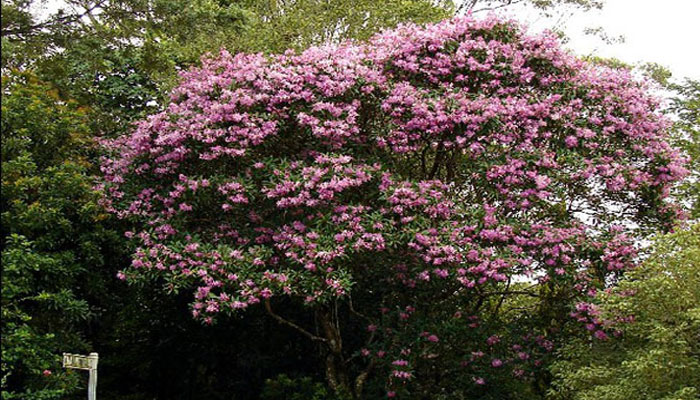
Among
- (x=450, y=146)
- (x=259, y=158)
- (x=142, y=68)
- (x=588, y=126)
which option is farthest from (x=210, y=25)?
(x=588, y=126)

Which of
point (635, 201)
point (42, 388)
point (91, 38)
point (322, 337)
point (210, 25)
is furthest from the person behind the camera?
point (210, 25)

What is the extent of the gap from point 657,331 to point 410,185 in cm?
298

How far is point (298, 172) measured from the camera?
858 centimetres

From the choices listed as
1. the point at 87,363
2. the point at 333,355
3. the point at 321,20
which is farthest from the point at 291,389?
the point at 321,20

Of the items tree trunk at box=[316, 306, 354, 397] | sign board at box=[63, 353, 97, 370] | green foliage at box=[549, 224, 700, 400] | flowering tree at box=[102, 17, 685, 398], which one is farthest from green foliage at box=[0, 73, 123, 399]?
green foliage at box=[549, 224, 700, 400]

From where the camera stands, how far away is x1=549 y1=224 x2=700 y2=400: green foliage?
23.0ft

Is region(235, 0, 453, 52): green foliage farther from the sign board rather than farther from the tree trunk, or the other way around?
the sign board

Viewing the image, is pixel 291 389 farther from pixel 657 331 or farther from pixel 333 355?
pixel 657 331

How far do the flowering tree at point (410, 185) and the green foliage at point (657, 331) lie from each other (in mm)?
826

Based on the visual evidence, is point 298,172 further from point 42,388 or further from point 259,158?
point 42,388

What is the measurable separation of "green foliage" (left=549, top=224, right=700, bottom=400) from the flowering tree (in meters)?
0.83

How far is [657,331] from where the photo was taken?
709 cm

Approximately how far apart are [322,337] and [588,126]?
15.3 ft

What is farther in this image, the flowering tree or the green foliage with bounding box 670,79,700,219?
the green foliage with bounding box 670,79,700,219
